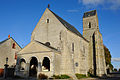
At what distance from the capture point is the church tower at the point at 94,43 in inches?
1248

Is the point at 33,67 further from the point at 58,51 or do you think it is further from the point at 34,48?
the point at 58,51

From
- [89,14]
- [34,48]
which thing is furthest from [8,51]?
[89,14]

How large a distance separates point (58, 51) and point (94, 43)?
16.3m

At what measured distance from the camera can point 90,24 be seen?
128ft

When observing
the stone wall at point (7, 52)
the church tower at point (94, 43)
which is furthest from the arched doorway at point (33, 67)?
the church tower at point (94, 43)

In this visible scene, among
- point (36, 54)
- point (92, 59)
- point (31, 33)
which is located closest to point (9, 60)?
point (31, 33)

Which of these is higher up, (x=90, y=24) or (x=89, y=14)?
(x=89, y=14)

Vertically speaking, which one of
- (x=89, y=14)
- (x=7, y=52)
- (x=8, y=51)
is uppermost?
(x=89, y=14)

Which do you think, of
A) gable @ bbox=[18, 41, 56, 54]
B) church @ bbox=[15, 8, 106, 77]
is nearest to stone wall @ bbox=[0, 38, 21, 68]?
church @ bbox=[15, 8, 106, 77]

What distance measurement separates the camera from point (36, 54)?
2147cm

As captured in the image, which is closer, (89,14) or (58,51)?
(58,51)

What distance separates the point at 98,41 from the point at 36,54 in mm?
19402

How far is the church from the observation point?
21.3m

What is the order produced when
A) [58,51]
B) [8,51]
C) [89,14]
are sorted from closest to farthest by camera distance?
[58,51] < [8,51] < [89,14]
